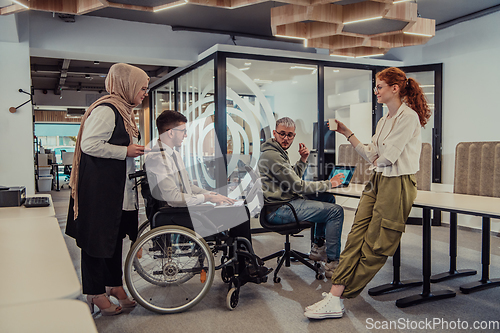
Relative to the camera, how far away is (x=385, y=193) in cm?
225

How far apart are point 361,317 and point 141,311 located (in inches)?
55.6

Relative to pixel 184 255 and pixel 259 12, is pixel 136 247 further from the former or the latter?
pixel 259 12

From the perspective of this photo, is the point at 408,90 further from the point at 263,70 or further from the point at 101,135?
the point at 263,70

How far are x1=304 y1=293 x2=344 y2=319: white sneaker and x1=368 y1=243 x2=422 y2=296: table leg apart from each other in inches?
20.3

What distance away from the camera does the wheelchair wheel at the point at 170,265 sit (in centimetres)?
230

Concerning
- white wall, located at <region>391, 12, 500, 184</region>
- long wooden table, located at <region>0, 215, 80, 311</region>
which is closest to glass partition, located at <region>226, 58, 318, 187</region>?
white wall, located at <region>391, 12, 500, 184</region>

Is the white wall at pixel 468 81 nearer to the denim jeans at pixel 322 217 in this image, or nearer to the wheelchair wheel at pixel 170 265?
the denim jeans at pixel 322 217

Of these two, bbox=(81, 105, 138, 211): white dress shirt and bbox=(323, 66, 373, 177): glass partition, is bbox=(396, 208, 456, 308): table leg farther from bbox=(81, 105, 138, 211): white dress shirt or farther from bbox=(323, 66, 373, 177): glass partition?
bbox=(323, 66, 373, 177): glass partition

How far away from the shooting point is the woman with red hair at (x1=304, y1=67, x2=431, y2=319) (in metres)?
2.23

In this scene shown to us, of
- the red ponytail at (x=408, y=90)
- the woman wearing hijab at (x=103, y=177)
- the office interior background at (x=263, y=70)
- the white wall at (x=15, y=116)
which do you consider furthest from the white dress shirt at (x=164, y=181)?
the white wall at (x=15, y=116)

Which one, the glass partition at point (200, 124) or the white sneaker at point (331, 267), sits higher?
the glass partition at point (200, 124)

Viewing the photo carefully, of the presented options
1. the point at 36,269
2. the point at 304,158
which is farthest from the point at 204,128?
the point at 36,269

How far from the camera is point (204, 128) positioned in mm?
5832

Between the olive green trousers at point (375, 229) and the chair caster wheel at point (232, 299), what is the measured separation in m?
0.66
